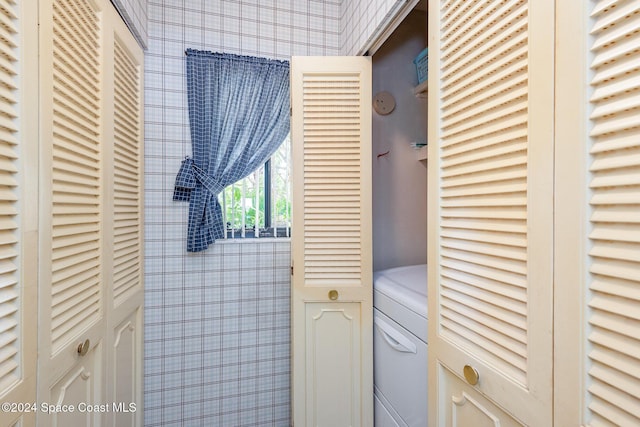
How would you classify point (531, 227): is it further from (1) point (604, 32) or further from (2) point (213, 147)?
(2) point (213, 147)

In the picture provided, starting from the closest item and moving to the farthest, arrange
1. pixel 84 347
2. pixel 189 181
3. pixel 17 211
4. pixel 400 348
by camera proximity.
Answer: pixel 17 211 < pixel 84 347 < pixel 400 348 < pixel 189 181

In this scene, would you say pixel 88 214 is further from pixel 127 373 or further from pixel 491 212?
pixel 491 212

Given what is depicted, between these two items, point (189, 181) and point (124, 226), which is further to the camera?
point (189, 181)

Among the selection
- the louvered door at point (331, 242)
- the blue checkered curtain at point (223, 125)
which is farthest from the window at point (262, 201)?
the louvered door at point (331, 242)

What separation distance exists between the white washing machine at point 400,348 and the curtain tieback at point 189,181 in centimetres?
96

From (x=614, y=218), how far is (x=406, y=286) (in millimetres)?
896

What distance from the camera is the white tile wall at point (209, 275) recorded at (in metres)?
1.54

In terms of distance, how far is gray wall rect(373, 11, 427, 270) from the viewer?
5.53 feet

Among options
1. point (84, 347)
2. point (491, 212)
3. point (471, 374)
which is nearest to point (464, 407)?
point (471, 374)

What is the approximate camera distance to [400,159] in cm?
171

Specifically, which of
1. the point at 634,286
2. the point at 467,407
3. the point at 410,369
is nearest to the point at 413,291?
the point at 410,369

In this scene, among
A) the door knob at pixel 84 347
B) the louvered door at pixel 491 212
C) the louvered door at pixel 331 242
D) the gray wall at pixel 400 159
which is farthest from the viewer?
the gray wall at pixel 400 159

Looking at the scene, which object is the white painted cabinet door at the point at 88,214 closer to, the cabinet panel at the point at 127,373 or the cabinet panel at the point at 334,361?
the cabinet panel at the point at 127,373

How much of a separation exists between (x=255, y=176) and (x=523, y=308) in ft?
4.70
